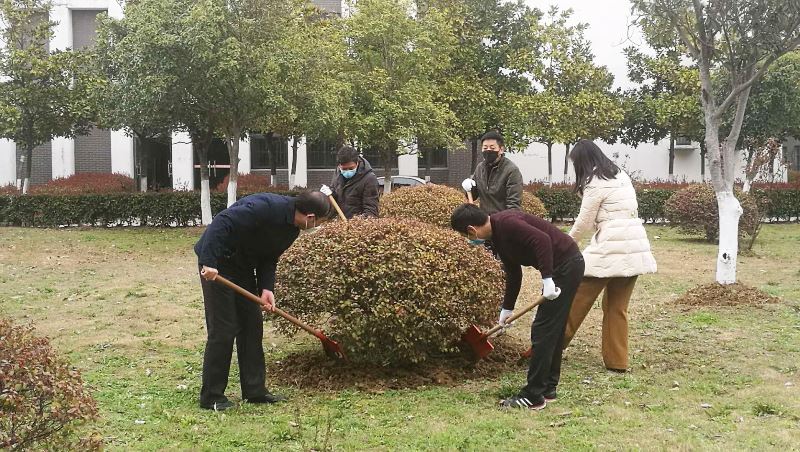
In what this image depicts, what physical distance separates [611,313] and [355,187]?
2.58 metres

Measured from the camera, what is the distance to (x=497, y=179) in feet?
22.5

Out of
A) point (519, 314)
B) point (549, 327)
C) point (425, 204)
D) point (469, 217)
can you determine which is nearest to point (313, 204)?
point (469, 217)

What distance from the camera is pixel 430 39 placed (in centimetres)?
2008

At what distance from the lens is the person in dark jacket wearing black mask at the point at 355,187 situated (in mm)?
7027

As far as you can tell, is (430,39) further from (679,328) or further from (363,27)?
(679,328)

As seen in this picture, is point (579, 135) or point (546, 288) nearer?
point (546, 288)

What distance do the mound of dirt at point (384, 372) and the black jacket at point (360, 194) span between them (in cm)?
155

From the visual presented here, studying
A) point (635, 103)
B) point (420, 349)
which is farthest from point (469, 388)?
point (635, 103)

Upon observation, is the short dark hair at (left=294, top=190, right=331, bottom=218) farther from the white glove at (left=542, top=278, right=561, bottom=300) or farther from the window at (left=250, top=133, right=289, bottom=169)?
the window at (left=250, top=133, right=289, bottom=169)

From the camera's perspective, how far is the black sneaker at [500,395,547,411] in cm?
486

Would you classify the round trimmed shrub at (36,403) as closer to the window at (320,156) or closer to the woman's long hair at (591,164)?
the woman's long hair at (591,164)

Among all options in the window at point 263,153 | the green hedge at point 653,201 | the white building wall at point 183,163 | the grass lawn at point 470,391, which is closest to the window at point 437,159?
the window at point 263,153

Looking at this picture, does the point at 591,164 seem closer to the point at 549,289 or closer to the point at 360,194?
the point at 549,289

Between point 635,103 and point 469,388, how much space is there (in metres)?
21.6
